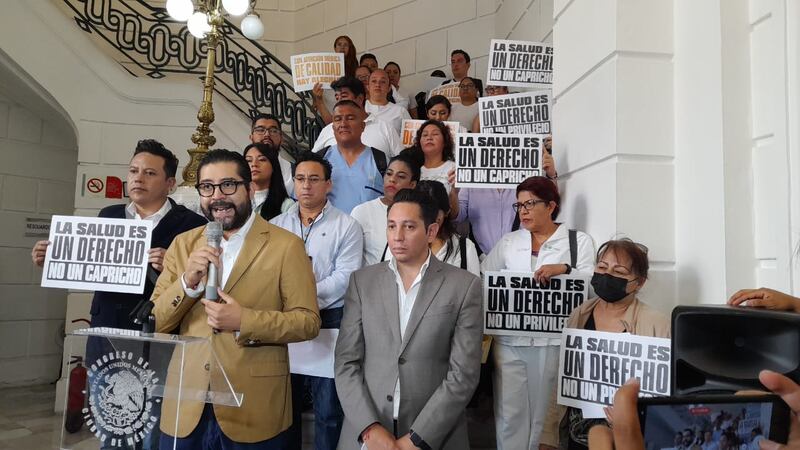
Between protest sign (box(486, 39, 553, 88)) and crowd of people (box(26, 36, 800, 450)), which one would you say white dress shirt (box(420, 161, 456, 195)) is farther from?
crowd of people (box(26, 36, 800, 450))

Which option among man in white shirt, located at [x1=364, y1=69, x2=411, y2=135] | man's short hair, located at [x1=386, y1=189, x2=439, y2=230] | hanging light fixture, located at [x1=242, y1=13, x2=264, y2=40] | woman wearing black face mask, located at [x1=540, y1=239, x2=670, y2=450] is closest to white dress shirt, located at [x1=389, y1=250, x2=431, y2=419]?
man's short hair, located at [x1=386, y1=189, x2=439, y2=230]

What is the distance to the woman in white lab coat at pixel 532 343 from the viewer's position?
3400 millimetres

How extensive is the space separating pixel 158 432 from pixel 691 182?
2.92 metres

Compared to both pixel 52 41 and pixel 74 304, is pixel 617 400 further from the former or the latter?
pixel 52 41

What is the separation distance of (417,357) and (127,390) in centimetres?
123

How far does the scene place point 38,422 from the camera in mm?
5887

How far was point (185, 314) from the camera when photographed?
2555mm

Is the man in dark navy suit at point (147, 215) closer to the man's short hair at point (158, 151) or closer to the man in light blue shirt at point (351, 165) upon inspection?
the man's short hair at point (158, 151)

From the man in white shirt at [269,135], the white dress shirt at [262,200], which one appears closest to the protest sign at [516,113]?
the white dress shirt at [262,200]

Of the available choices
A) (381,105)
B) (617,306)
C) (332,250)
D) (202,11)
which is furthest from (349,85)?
(617,306)

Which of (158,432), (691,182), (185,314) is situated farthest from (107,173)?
(691,182)

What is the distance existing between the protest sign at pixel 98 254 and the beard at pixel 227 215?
45cm

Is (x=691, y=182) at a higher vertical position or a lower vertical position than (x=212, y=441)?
higher

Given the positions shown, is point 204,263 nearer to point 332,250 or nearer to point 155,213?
point 155,213
